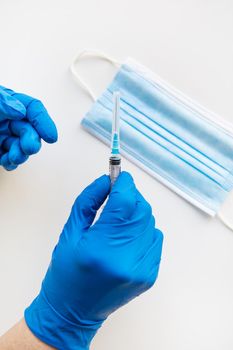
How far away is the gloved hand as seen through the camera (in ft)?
2.91

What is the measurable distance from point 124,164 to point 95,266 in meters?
0.34

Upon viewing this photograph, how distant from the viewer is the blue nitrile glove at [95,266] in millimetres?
781

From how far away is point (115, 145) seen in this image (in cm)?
84

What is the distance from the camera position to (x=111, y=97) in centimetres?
104

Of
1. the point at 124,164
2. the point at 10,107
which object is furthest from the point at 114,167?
the point at 10,107

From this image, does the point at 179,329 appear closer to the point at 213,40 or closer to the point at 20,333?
the point at 20,333

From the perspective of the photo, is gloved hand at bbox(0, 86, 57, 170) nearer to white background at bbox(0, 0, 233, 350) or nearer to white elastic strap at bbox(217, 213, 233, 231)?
white background at bbox(0, 0, 233, 350)

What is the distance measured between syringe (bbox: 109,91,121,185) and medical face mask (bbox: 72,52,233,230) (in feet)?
0.51

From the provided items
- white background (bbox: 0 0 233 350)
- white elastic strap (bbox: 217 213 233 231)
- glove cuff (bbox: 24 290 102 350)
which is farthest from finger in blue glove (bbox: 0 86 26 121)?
white elastic strap (bbox: 217 213 233 231)

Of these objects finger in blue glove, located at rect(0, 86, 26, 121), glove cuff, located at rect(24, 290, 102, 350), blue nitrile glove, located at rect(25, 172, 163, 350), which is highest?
finger in blue glove, located at rect(0, 86, 26, 121)

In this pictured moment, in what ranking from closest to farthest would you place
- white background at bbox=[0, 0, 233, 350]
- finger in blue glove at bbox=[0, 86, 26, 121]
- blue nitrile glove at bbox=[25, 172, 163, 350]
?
blue nitrile glove at bbox=[25, 172, 163, 350]
finger in blue glove at bbox=[0, 86, 26, 121]
white background at bbox=[0, 0, 233, 350]

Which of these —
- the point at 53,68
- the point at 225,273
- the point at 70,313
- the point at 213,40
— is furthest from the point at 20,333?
the point at 213,40

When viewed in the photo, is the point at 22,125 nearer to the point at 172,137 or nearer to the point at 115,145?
the point at 115,145

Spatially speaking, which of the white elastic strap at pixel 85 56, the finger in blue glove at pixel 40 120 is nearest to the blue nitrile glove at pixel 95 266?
the finger in blue glove at pixel 40 120
